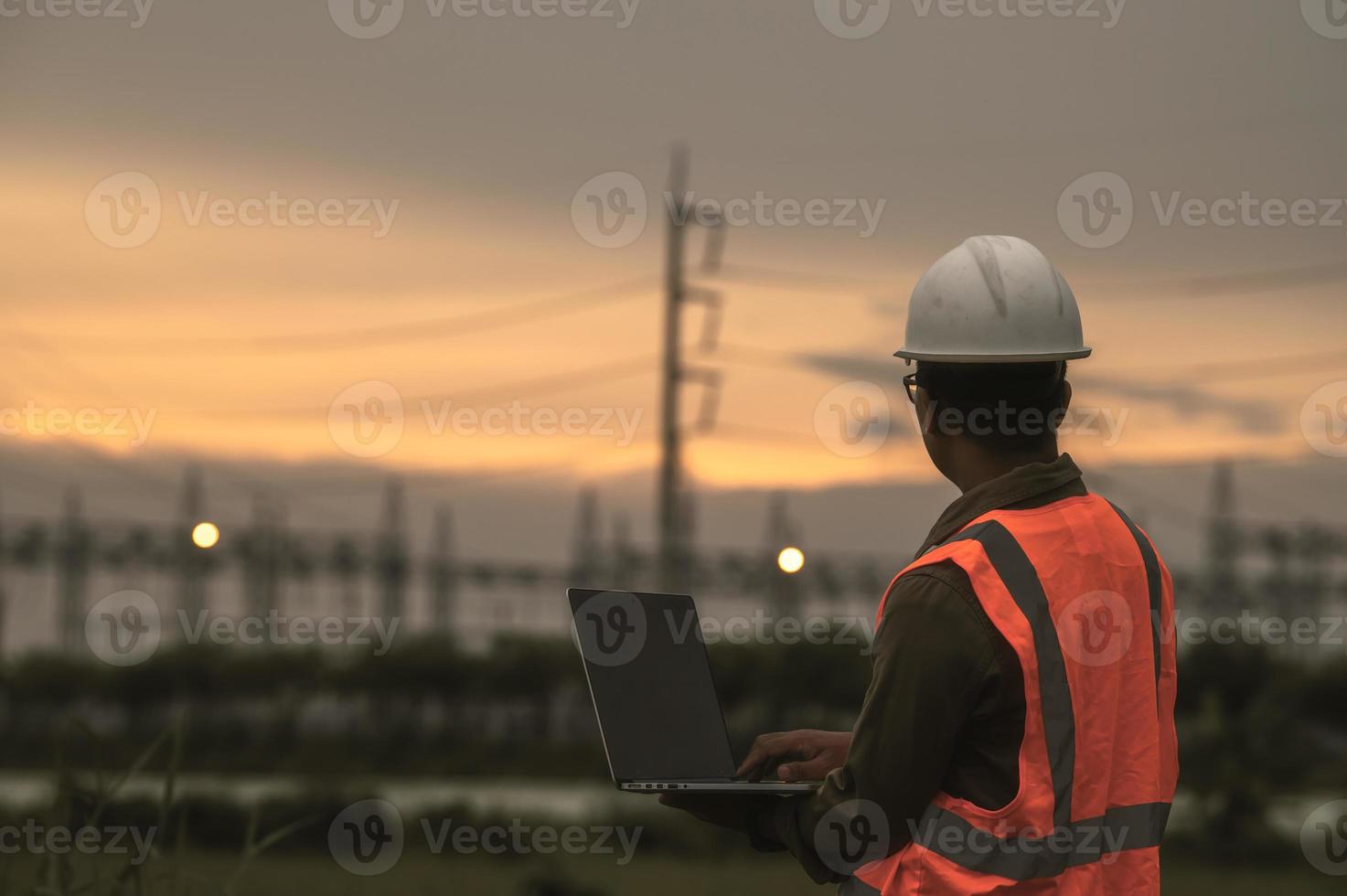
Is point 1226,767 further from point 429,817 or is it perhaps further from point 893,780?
point 893,780

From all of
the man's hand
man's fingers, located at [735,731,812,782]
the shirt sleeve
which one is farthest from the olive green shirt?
man's fingers, located at [735,731,812,782]

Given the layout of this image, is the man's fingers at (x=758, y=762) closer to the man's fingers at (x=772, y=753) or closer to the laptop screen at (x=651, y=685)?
the man's fingers at (x=772, y=753)

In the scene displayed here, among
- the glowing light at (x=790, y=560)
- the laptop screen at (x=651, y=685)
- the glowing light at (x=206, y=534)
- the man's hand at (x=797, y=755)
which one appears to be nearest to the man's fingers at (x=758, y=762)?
the man's hand at (x=797, y=755)

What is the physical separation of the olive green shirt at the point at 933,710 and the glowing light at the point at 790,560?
253 centimetres

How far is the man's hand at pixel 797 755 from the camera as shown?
337 cm

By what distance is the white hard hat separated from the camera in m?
3.28

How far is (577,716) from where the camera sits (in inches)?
1339

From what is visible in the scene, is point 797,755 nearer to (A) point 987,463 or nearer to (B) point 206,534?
(A) point 987,463

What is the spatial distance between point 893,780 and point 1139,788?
1.76 feet

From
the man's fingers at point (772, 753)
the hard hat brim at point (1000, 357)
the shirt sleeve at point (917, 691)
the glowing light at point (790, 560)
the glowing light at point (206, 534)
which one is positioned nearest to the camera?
the shirt sleeve at point (917, 691)

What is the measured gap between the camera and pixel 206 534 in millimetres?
7848

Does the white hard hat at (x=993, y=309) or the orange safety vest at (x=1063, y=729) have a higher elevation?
the white hard hat at (x=993, y=309)

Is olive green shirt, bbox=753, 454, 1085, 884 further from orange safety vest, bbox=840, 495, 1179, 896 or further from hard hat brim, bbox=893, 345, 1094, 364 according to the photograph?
hard hat brim, bbox=893, 345, 1094, 364

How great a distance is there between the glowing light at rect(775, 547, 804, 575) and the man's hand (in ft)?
6.67
